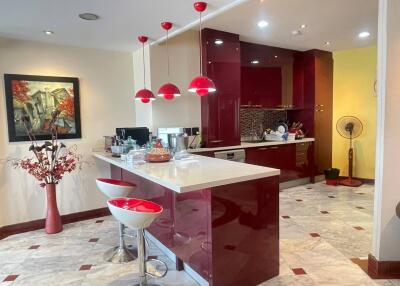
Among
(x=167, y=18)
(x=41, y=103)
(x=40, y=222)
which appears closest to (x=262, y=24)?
(x=167, y=18)

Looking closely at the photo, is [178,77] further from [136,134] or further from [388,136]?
[388,136]

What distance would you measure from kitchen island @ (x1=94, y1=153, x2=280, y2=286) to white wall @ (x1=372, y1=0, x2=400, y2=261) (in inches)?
33.5

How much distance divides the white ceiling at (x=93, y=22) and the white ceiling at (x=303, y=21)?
2.98 feet

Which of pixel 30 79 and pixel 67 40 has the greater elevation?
pixel 67 40

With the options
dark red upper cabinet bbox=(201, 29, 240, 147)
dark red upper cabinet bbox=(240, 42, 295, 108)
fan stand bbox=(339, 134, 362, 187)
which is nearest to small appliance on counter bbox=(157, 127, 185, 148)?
dark red upper cabinet bbox=(201, 29, 240, 147)

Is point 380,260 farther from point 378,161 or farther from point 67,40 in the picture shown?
point 67,40

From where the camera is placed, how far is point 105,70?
4098 mm

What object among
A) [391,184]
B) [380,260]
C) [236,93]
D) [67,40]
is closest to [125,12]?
[67,40]

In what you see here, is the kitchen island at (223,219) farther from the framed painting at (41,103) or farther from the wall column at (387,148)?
the framed painting at (41,103)

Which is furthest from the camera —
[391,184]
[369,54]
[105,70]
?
[369,54]

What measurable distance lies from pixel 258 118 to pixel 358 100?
2.07 meters

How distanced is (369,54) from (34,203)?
6236mm

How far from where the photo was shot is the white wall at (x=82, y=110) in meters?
3.48

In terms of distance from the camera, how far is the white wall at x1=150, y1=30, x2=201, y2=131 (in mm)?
3922
